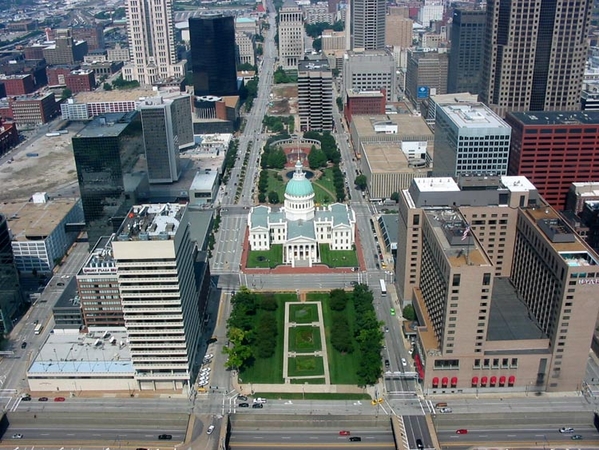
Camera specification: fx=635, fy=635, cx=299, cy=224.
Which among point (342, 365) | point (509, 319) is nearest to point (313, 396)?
point (342, 365)

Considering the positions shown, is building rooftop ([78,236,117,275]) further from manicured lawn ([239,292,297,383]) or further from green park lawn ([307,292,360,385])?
green park lawn ([307,292,360,385])

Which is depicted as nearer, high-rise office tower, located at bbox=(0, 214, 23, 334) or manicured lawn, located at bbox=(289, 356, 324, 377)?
manicured lawn, located at bbox=(289, 356, 324, 377)

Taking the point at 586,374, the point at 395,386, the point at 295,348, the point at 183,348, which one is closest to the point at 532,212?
the point at 586,374

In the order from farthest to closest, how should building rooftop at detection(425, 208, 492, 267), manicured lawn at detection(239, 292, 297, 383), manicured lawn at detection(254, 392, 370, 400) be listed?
1. manicured lawn at detection(239, 292, 297, 383)
2. manicured lawn at detection(254, 392, 370, 400)
3. building rooftop at detection(425, 208, 492, 267)

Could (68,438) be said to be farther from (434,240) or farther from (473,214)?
(473,214)

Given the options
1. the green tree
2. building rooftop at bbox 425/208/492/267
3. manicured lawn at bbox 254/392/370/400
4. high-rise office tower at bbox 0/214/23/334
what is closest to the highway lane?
manicured lawn at bbox 254/392/370/400

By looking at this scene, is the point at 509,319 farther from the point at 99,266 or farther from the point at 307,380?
the point at 99,266

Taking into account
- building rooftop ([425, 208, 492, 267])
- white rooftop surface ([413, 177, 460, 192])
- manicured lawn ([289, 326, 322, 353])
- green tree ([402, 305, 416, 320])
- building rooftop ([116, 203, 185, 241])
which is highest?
building rooftop ([116, 203, 185, 241])
